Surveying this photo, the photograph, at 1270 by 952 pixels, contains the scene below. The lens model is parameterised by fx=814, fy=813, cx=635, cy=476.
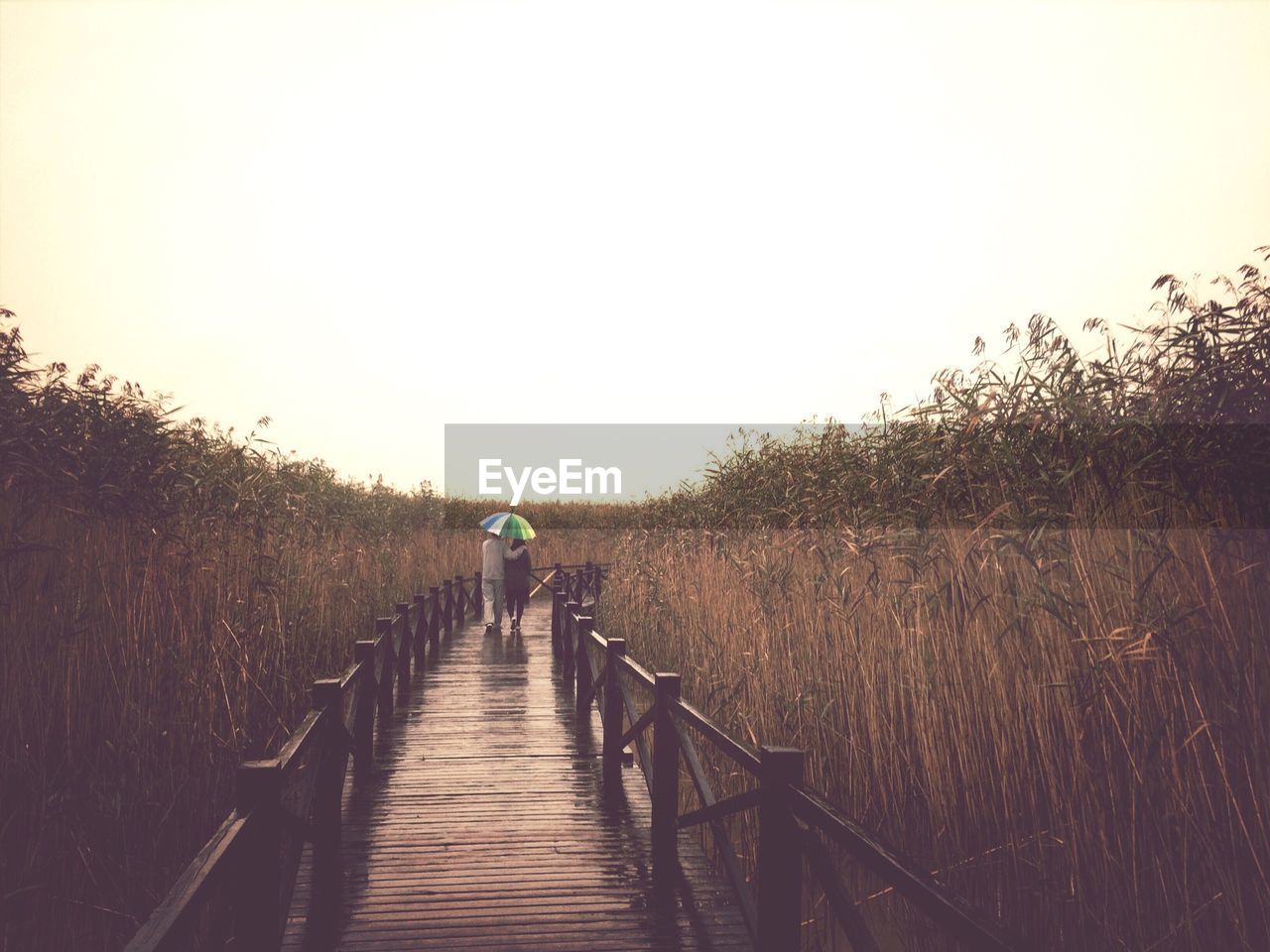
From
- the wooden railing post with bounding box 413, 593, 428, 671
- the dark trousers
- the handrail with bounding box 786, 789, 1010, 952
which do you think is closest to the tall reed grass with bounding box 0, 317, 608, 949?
the wooden railing post with bounding box 413, 593, 428, 671

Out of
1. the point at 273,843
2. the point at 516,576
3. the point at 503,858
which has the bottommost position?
the point at 503,858

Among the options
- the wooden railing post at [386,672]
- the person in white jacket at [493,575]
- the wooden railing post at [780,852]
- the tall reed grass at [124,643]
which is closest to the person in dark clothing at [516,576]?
the person in white jacket at [493,575]

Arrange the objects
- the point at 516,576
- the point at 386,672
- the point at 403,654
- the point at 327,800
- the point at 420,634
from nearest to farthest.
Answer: the point at 327,800
the point at 386,672
the point at 403,654
the point at 420,634
the point at 516,576

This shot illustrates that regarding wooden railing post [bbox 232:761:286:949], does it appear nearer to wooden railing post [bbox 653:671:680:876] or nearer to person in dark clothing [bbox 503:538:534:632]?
wooden railing post [bbox 653:671:680:876]

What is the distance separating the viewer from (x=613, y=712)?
216 inches

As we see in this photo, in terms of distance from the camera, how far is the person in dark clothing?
1226 centimetres

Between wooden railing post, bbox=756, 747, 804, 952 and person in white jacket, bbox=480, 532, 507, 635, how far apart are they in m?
9.67

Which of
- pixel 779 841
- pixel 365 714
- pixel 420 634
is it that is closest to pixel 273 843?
pixel 779 841

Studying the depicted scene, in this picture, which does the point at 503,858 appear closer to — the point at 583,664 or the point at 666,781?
the point at 666,781

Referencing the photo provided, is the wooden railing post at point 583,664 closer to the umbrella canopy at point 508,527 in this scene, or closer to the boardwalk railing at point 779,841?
the boardwalk railing at point 779,841

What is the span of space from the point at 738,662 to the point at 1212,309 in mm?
3582

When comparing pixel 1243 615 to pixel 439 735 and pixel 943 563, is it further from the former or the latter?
pixel 439 735

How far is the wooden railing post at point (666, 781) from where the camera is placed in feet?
12.7

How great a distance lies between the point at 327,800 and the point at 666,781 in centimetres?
162
